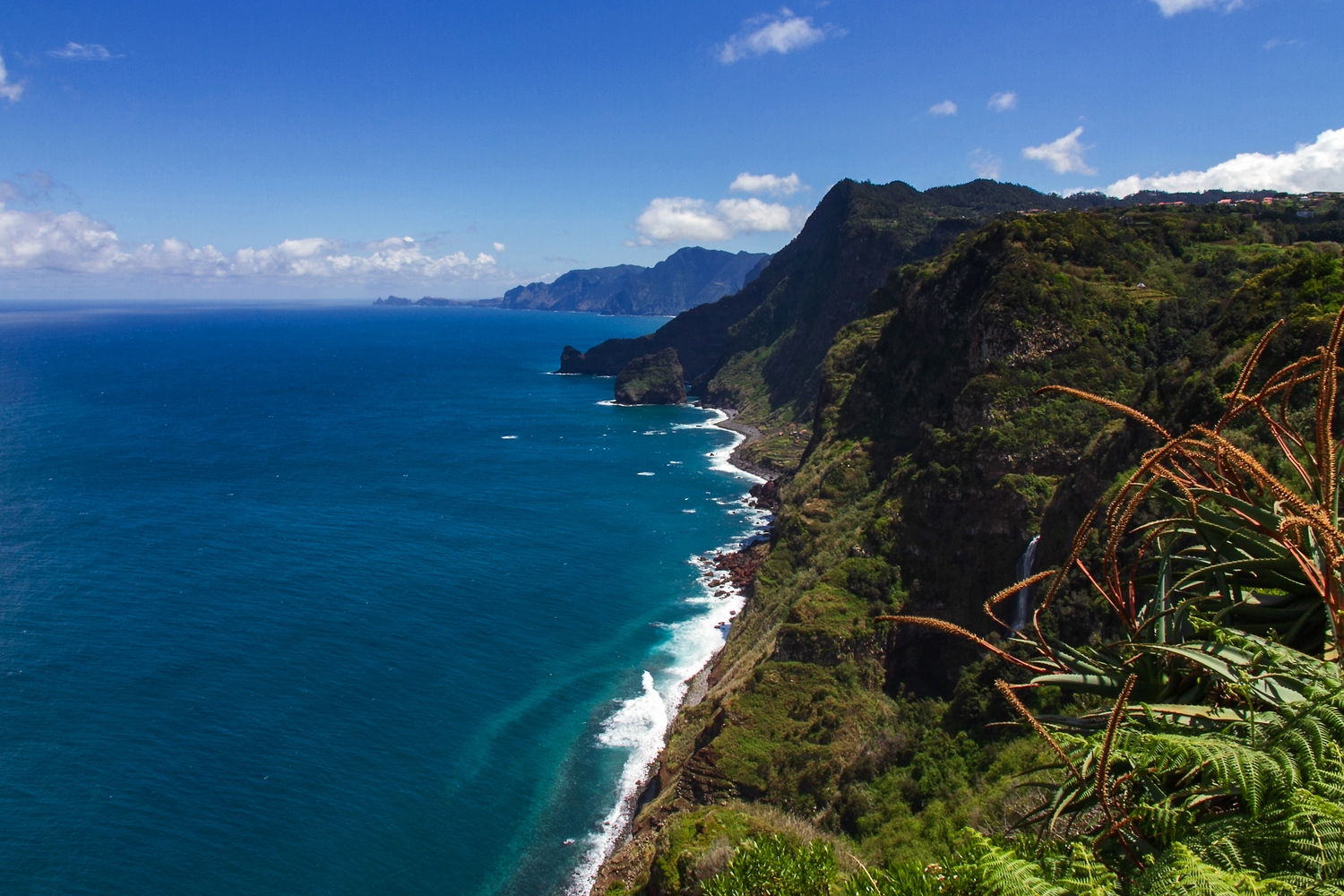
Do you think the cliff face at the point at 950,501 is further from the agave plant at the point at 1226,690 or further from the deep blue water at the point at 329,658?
the agave plant at the point at 1226,690

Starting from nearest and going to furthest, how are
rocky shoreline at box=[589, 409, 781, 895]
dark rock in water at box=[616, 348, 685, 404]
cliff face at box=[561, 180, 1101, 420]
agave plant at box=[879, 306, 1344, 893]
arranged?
agave plant at box=[879, 306, 1344, 893] → rocky shoreline at box=[589, 409, 781, 895] → cliff face at box=[561, 180, 1101, 420] → dark rock in water at box=[616, 348, 685, 404]

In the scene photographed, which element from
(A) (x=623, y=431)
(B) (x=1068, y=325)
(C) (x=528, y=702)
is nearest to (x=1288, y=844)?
(C) (x=528, y=702)

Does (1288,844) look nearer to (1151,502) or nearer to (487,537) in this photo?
(1151,502)

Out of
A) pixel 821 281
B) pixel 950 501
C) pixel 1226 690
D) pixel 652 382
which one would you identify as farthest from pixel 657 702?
pixel 821 281

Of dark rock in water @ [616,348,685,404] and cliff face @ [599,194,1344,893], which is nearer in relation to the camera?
cliff face @ [599,194,1344,893]

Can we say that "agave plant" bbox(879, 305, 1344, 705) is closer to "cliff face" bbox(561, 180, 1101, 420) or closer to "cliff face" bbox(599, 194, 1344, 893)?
"cliff face" bbox(599, 194, 1344, 893)

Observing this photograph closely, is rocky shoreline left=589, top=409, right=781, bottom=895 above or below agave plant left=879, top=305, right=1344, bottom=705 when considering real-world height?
below

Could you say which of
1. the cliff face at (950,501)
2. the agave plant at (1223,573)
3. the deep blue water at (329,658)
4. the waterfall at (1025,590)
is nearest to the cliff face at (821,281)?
the deep blue water at (329,658)

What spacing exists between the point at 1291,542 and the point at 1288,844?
6.86ft

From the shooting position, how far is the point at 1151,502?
26047 millimetres

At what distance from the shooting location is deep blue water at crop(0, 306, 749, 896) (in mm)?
36000

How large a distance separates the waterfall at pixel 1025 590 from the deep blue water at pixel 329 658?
20976 millimetres

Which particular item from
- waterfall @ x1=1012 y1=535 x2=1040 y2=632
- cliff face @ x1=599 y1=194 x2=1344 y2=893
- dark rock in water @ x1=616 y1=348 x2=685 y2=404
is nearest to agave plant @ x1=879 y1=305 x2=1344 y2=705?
cliff face @ x1=599 y1=194 x2=1344 y2=893

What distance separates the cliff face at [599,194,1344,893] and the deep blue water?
7958 mm
